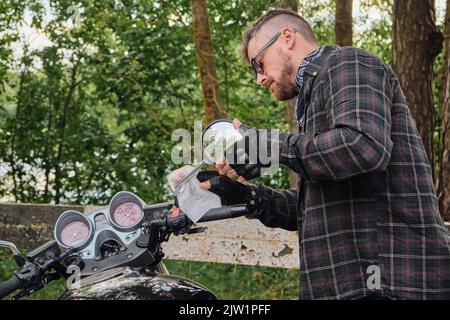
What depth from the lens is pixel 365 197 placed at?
2.56 metres

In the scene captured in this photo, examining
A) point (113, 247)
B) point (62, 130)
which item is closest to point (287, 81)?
point (113, 247)

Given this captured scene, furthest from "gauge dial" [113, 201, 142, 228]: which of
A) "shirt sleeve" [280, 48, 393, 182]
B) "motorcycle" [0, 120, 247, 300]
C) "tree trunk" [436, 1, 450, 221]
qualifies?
"tree trunk" [436, 1, 450, 221]

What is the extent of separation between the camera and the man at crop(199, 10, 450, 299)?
8.04ft

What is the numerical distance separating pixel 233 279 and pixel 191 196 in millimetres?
4667

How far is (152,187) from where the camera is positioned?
942 cm

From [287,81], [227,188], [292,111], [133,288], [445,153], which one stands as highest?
[292,111]

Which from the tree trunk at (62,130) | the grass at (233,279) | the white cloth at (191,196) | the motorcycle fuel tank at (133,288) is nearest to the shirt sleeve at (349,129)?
the white cloth at (191,196)

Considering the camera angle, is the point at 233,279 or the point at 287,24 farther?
the point at 233,279

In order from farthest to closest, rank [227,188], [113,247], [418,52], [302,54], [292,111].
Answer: [292,111] < [418,52] < [227,188] < [302,54] < [113,247]

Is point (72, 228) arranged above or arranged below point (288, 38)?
below

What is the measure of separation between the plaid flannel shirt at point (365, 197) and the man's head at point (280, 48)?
18 cm

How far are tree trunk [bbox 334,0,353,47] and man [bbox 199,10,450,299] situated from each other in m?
4.73

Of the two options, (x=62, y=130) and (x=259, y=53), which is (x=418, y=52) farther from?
(x=62, y=130)

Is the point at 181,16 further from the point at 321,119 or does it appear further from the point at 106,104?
the point at 321,119
